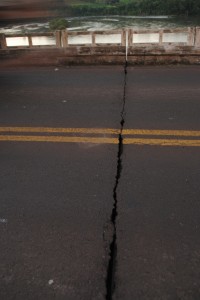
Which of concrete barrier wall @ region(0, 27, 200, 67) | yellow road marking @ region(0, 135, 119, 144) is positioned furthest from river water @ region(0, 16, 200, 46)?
yellow road marking @ region(0, 135, 119, 144)

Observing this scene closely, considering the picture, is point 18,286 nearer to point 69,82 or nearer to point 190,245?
point 190,245

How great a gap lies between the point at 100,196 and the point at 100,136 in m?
1.47

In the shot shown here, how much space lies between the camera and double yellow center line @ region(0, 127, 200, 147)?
4.62 metres

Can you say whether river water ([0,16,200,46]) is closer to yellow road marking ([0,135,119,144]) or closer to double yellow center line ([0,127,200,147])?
double yellow center line ([0,127,200,147])

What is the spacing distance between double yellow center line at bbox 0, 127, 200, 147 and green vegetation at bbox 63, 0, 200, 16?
244ft

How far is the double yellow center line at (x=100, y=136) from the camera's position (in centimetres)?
462

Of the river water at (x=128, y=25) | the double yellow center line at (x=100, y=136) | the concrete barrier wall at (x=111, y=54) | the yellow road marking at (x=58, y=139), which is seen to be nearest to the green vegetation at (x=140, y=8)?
the river water at (x=128, y=25)

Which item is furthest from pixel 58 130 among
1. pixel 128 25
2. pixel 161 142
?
pixel 128 25

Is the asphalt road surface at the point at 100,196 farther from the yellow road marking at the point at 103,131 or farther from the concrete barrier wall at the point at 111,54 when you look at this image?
the concrete barrier wall at the point at 111,54

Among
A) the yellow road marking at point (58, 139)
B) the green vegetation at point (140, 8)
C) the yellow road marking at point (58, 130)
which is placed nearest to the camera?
the yellow road marking at point (58, 139)

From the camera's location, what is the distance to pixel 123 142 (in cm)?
460

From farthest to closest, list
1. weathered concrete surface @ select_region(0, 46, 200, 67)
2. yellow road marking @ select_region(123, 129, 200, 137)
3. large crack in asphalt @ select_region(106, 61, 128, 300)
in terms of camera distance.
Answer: weathered concrete surface @ select_region(0, 46, 200, 67) < yellow road marking @ select_region(123, 129, 200, 137) < large crack in asphalt @ select_region(106, 61, 128, 300)

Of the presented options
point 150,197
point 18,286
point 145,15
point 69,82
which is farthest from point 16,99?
point 145,15

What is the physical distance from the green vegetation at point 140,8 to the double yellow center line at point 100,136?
7448cm
